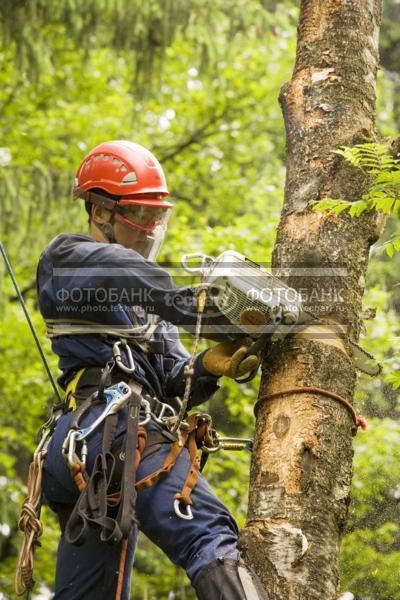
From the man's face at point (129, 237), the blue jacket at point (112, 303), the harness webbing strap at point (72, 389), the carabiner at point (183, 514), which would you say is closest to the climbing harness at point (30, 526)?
the harness webbing strap at point (72, 389)

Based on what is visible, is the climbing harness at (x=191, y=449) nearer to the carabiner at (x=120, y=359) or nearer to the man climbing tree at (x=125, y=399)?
the man climbing tree at (x=125, y=399)

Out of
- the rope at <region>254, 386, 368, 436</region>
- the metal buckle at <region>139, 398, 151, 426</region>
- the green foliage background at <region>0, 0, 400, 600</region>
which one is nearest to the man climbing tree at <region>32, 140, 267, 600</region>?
the metal buckle at <region>139, 398, 151, 426</region>

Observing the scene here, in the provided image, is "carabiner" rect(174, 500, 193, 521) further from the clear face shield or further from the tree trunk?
the clear face shield

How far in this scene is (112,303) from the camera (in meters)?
3.59

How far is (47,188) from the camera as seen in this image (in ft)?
34.3

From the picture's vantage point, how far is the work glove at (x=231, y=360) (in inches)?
132

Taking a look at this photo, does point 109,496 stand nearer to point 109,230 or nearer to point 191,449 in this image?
point 191,449

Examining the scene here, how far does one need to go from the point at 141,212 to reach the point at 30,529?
1.39 meters

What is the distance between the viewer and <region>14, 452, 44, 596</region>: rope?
363cm

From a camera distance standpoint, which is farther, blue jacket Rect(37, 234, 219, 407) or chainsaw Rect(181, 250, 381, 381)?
blue jacket Rect(37, 234, 219, 407)

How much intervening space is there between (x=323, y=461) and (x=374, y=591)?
1.73m

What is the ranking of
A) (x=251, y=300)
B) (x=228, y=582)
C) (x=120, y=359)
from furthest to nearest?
(x=120, y=359)
(x=251, y=300)
(x=228, y=582)

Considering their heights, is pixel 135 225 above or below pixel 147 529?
above

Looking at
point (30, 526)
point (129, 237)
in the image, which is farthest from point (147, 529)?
point (129, 237)
